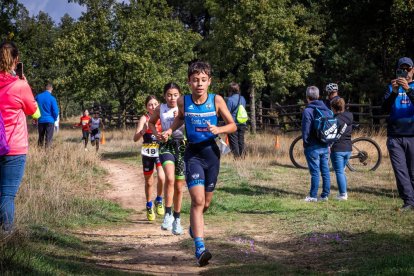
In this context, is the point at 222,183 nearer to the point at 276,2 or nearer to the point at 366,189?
the point at 366,189

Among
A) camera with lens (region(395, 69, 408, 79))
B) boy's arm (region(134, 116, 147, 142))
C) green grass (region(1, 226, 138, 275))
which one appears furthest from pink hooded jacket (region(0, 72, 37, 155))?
camera with lens (region(395, 69, 408, 79))

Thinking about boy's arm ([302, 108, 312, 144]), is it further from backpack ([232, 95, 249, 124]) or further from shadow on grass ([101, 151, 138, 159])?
shadow on grass ([101, 151, 138, 159])

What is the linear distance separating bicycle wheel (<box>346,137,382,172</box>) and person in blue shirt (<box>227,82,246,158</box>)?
3137 millimetres

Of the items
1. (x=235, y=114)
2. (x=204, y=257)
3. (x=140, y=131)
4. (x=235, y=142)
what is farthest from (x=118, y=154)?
(x=204, y=257)

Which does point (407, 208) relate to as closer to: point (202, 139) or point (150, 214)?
point (202, 139)

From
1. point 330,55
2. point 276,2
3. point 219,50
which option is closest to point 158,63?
point 219,50

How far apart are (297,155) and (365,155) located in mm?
1946

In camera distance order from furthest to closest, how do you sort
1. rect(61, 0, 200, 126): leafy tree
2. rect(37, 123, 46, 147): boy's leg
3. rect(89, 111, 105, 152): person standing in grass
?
rect(61, 0, 200, 126): leafy tree, rect(89, 111, 105, 152): person standing in grass, rect(37, 123, 46, 147): boy's leg

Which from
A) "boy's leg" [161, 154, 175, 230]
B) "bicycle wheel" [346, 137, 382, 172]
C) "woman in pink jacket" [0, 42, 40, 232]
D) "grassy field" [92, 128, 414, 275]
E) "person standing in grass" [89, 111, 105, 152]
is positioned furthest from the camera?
"person standing in grass" [89, 111, 105, 152]

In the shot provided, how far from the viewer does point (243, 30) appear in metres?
24.9

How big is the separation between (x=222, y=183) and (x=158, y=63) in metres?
19.7

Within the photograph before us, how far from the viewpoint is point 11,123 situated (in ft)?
19.4

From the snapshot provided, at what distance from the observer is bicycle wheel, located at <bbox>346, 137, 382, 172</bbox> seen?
45.7 feet

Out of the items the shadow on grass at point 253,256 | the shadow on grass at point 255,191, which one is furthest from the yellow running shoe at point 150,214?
the shadow on grass at point 255,191
